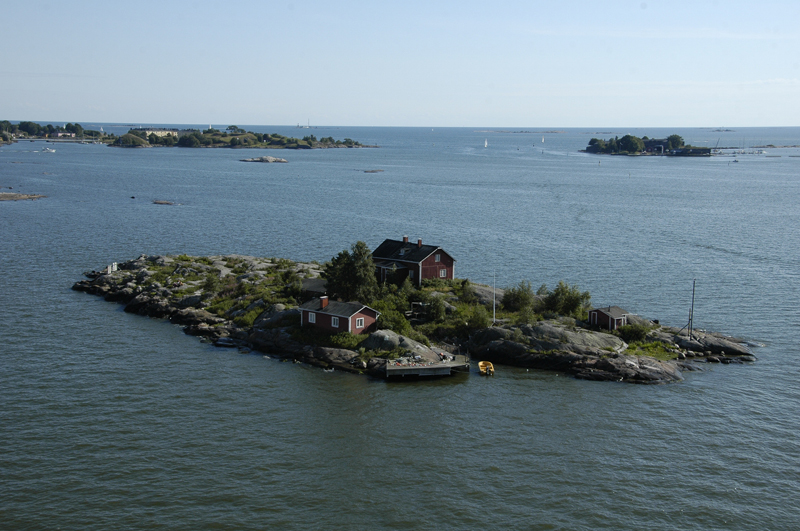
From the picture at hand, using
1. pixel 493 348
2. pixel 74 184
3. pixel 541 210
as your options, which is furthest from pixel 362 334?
pixel 74 184

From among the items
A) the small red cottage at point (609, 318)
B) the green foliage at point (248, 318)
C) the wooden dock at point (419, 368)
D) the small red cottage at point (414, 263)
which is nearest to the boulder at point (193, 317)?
the green foliage at point (248, 318)

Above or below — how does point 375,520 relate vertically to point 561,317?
below

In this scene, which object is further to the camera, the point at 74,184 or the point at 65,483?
the point at 74,184

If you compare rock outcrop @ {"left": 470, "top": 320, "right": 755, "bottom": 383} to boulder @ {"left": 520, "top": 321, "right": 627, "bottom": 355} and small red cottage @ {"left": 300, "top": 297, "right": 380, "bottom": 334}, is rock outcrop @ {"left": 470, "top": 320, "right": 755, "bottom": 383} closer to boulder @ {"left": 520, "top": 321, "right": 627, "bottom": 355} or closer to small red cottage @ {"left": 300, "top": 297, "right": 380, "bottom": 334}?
boulder @ {"left": 520, "top": 321, "right": 627, "bottom": 355}

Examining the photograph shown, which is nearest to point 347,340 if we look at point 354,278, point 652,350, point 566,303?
point 354,278

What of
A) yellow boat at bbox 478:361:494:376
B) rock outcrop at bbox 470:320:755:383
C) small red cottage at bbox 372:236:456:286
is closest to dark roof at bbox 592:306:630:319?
rock outcrop at bbox 470:320:755:383

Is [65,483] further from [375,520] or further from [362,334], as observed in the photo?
[362,334]

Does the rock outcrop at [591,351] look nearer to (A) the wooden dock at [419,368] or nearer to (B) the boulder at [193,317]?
(A) the wooden dock at [419,368]
